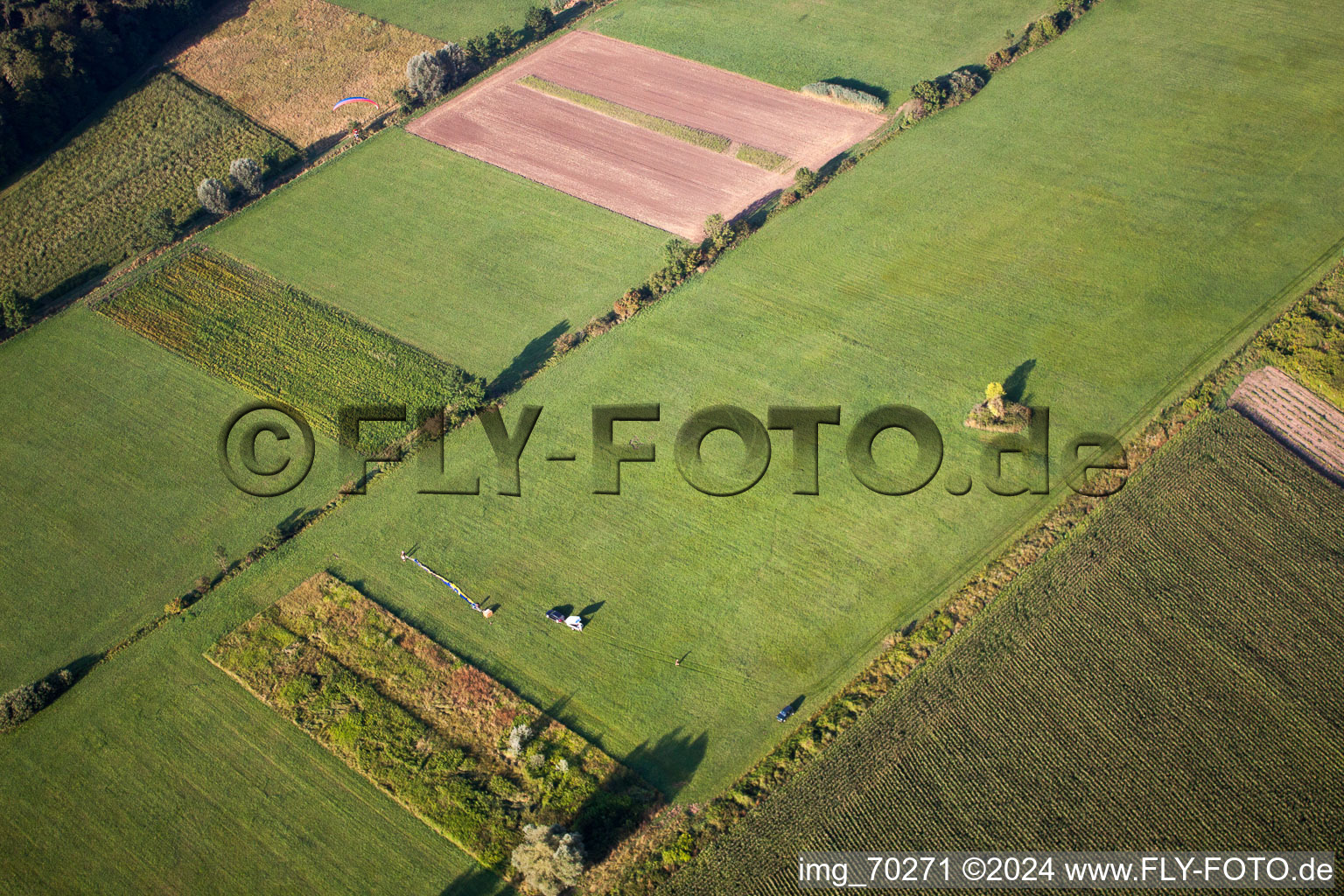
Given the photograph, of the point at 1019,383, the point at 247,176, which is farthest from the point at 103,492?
the point at 1019,383

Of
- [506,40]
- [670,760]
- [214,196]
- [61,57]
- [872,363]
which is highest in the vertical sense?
[61,57]

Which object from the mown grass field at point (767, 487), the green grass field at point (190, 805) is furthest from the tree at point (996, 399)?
the green grass field at point (190, 805)

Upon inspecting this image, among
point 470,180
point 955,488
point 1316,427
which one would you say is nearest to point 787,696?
point 955,488

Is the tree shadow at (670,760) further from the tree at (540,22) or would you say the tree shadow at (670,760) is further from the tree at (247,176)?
the tree at (540,22)

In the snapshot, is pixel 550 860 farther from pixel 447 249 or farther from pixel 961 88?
pixel 961 88

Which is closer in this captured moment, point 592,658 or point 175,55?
point 592,658

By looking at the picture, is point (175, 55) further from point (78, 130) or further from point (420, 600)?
point (420, 600)
